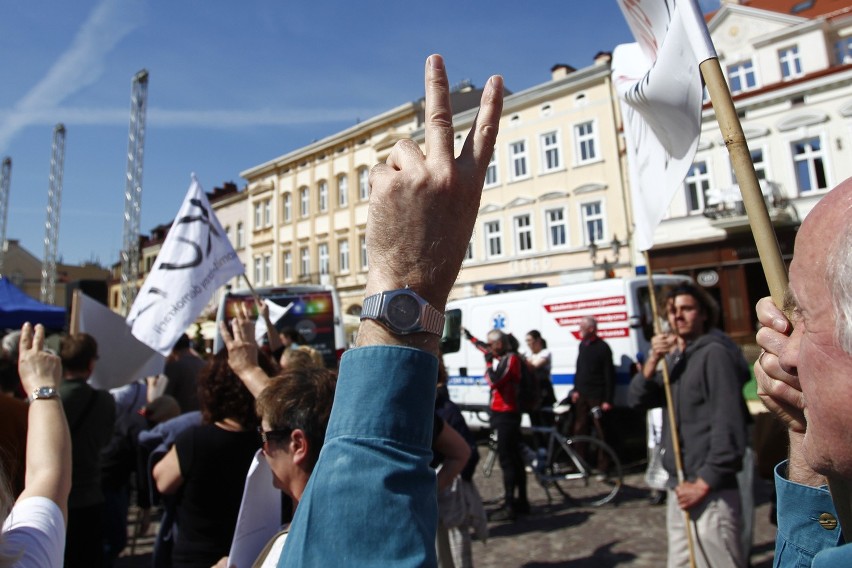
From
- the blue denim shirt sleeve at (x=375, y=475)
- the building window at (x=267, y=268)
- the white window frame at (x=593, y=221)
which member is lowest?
the blue denim shirt sleeve at (x=375, y=475)

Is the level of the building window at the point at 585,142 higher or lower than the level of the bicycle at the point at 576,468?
higher

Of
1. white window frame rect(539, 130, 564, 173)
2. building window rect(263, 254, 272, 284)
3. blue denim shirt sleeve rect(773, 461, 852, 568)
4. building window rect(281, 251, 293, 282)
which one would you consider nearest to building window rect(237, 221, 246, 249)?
building window rect(263, 254, 272, 284)

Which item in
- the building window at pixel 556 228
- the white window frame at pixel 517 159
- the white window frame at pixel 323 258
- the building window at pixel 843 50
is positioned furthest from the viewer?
the white window frame at pixel 323 258

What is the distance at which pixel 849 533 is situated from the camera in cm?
96

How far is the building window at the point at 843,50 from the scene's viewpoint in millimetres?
22359

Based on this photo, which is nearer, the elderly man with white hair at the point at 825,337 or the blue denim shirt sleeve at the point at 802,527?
the elderly man with white hair at the point at 825,337

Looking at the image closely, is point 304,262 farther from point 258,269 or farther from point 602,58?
point 602,58

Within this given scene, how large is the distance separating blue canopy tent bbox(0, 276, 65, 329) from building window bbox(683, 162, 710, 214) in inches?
797

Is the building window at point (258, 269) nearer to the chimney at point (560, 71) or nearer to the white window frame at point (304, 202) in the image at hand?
the white window frame at point (304, 202)

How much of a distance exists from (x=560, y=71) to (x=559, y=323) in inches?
806

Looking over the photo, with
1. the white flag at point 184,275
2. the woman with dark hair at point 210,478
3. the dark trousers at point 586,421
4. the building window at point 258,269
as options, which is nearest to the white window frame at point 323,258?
the building window at point 258,269

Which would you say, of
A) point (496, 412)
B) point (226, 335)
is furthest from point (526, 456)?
point (226, 335)

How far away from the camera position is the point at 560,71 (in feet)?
90.0

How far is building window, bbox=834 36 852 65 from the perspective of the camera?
22.4 meters
